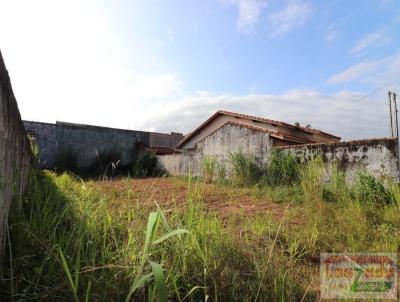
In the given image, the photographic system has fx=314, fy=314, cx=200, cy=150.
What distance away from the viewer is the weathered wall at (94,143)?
1675 centimetres

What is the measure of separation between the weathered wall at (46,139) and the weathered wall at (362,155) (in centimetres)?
1289

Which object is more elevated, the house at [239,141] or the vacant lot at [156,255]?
the house at [239,141]

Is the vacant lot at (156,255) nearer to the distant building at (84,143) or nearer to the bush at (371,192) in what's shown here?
the bush at (371,192)

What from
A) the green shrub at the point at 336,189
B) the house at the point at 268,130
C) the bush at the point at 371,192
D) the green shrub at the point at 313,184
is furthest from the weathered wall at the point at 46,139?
the bush at the point at 371,192

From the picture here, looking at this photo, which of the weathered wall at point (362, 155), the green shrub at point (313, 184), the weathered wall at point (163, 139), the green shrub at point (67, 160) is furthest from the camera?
the weathered wall at point (163, 139)

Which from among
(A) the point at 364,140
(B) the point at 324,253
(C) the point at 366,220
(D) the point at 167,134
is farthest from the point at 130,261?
(D) the point at 167,134

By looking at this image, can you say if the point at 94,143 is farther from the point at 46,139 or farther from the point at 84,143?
the point at 46,139

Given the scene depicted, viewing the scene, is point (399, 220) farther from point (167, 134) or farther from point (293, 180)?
point (167, 134)

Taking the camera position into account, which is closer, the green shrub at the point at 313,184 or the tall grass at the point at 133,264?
the tall grass at the point at 133,264

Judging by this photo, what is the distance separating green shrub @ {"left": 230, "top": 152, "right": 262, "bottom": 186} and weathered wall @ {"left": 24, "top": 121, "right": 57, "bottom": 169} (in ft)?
32.9

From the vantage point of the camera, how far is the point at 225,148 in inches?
518

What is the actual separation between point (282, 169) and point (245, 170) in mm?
1653

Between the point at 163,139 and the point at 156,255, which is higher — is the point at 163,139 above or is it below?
above

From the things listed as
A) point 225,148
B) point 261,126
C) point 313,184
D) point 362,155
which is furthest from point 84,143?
point 362,155
